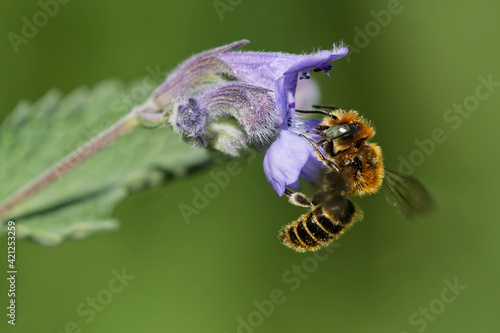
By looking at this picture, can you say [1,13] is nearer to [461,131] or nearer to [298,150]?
[298,150]

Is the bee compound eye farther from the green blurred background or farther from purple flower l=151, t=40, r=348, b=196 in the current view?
the green blurred background

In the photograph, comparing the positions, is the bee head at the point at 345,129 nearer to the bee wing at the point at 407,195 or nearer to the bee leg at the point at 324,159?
the bee leg at the point at 324,159

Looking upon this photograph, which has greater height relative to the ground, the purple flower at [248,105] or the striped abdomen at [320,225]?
the purple flower at [248,105]

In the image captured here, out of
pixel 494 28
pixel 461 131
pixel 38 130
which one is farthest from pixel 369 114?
pixel 38 130

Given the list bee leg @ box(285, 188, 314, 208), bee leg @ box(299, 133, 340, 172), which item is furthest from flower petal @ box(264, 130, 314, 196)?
bee leg @ box(285, 188, 314, 208)

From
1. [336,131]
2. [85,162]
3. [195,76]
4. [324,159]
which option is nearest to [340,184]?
[324,159]

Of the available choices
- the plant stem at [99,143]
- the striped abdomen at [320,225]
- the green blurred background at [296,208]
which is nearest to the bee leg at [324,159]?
the striped abdomen at [320,225]
